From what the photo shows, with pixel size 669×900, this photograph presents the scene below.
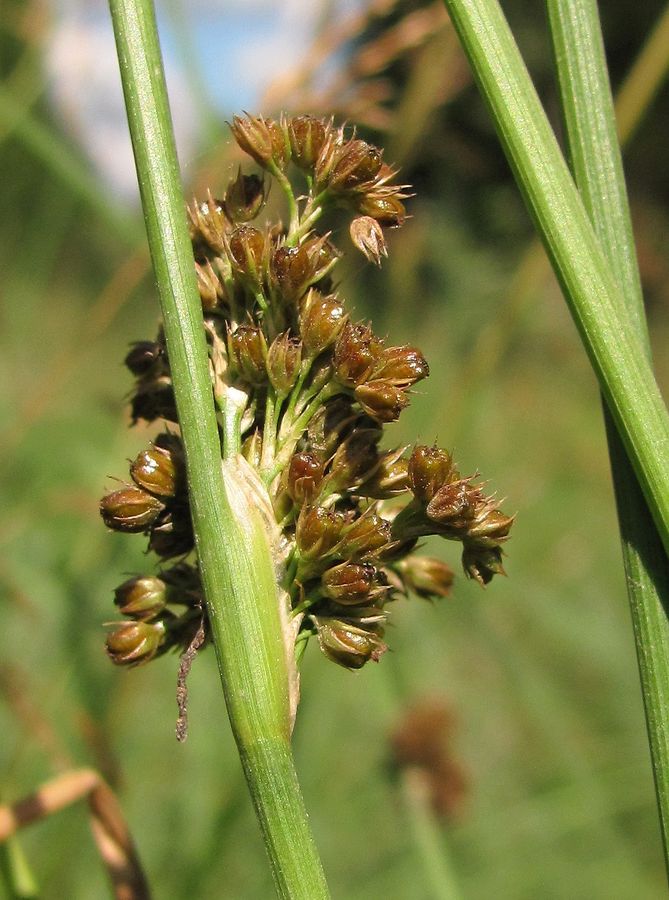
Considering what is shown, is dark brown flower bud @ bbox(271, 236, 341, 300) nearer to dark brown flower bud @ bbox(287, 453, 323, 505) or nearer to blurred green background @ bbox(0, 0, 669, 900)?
dark brown flower bud @ bbox(287, 453, 323, 505)

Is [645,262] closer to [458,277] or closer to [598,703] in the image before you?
[598,703]

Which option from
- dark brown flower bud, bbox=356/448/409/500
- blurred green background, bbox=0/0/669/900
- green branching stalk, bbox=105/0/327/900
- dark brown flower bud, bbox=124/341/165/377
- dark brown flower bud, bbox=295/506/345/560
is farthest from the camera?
blurred green background, bbox=0/0/669/900

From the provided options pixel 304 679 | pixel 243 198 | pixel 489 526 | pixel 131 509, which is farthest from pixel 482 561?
pixel 304 679

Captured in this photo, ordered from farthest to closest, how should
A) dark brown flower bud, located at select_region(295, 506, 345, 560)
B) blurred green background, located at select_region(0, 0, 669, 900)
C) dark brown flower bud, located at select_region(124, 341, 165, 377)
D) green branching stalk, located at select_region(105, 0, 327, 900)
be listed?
1. blurred green background, located at select_region(0, 0, 669, 900)
2. dark brown flower bud, located at select_region(124, 341, 165, 377)
3. dark brown flower bud, located at select_region(295, 506, 345, 560)
4. green branching stalk, located at select_region(105, 0, 327, 900)

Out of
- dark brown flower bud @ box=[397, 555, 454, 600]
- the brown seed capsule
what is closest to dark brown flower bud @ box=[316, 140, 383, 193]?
the brown seed capsule

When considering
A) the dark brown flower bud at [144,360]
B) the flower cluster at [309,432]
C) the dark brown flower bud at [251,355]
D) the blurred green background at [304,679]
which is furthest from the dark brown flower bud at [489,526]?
the blurred green background at [304,679]

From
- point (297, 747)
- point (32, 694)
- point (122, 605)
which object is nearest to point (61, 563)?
point (32, 694)

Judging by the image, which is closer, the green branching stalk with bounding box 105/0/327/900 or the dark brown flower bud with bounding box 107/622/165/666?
the green branching stalk with bounding box 105/0/327/900
